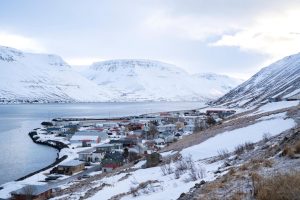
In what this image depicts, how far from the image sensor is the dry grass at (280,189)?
5638mm

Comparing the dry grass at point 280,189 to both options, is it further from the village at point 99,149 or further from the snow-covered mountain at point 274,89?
the snow-covered mountain at point 274,89

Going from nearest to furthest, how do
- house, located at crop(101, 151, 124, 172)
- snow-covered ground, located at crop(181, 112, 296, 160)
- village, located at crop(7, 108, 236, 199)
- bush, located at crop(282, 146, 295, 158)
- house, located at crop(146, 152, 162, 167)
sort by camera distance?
bush, located at crop(282, 146, 295, 158) → house, located at crop(146, 152, 162, 167) → snow-covered ground, located at crop(181, 112, 296, 160) → village, located at crop(7, 108, 236, 199) → house, located at crop(101, 151, 124, 172)

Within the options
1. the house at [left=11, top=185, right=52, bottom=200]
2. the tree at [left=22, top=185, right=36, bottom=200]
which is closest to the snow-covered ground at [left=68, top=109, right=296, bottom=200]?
the house at [left=11, top=185, right=52, bottom=200]

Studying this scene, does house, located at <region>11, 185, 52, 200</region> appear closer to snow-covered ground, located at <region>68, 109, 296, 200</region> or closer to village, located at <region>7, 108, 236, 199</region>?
village, located at <region>7, 108, 236, 199</region>

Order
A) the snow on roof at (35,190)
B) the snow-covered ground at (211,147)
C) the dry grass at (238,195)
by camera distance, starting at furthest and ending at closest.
Answer: 1. the snow on roof at (35,190)
2. the snow-covered ground at (211,147)
3. the dry grass at (238,195)

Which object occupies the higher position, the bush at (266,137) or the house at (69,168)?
the bush at (266,137)

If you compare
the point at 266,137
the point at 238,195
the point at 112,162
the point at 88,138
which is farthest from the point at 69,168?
the point at 238,195

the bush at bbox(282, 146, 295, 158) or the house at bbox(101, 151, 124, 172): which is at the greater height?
the bush at bbox(282, 146, 295, 158)

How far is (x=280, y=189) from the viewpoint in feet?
19.1

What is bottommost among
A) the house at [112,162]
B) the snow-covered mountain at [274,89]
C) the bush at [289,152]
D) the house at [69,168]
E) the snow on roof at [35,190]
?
the house at [69,168]

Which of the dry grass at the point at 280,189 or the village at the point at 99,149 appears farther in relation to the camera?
the village at the point at 99,149

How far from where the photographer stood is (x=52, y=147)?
6275cm

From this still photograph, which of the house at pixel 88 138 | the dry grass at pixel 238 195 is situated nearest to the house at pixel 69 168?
the house at pixel 88 138

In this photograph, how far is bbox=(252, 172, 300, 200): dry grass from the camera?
5.64m
